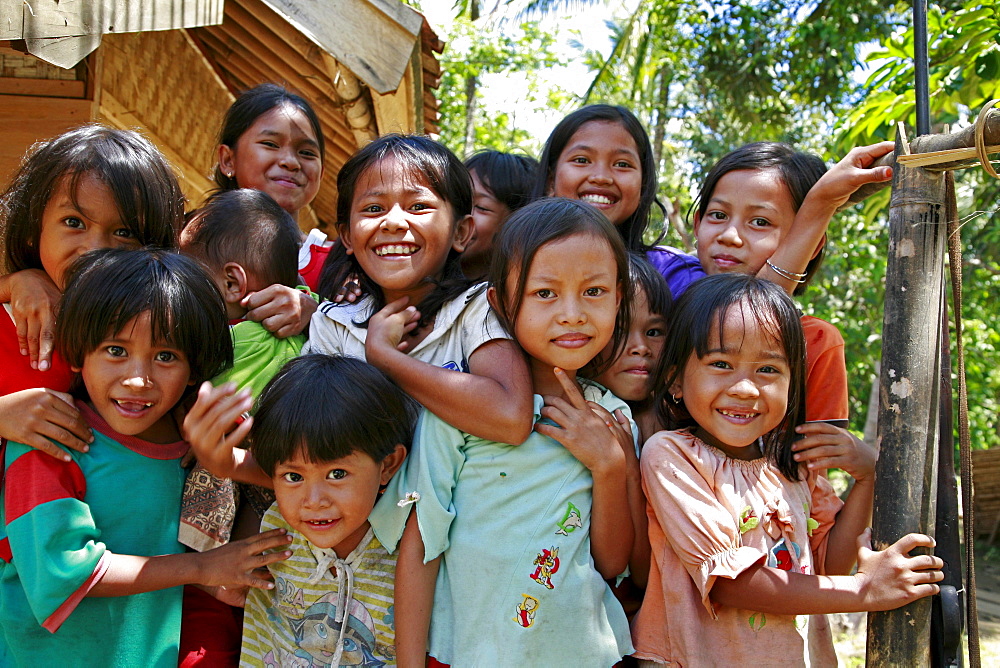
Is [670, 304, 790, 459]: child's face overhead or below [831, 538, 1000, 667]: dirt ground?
overhead

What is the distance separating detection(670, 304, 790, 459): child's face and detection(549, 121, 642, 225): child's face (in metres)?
0.78

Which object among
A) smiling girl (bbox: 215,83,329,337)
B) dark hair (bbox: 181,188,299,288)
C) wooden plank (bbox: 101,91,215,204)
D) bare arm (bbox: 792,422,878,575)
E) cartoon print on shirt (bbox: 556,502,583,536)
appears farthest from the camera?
wooden plank (bbox: 101,91,215,204)

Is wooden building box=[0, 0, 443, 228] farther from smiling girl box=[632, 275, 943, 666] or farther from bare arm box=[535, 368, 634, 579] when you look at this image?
smiling girl box=[632, 275, 943, 666]

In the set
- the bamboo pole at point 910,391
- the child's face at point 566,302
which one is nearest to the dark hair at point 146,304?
the child's face at point 566,302

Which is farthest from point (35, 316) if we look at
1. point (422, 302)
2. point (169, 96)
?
point (169, 96)

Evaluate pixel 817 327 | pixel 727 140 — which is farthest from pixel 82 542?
pixel 727 140

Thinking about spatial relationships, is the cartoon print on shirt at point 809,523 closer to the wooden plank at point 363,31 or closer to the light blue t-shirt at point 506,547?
the light blue t-shirt at point 506,547

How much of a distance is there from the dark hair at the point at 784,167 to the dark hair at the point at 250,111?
1.60 m

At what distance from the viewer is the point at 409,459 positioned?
6.65ft

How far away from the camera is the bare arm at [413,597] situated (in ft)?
6.16

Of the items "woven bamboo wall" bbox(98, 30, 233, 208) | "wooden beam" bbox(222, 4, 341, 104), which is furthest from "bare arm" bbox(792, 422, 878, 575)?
"woven bamboo wall" bbox(98, 30, 233, 208)

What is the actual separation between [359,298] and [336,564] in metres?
0.76

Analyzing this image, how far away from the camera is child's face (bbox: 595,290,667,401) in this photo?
89.9 inches

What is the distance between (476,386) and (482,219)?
1.21 m
